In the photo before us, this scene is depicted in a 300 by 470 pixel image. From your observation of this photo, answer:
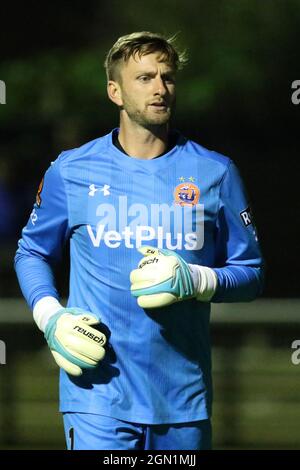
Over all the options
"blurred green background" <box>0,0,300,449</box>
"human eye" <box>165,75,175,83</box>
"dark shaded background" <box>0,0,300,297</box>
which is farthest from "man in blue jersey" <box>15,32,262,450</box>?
"dark shaded background" <box>0,0,300,297</box>

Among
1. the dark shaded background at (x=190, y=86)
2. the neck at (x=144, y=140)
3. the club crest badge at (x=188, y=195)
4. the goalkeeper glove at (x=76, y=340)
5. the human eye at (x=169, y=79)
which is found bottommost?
the goalkeeper glove at (x=76, y=340)

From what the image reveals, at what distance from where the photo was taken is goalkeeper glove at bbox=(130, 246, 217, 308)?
466 cm

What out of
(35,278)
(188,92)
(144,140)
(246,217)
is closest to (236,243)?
(246,217)

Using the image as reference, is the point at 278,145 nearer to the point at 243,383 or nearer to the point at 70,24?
the point at 70,24

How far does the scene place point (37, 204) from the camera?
5.09 m

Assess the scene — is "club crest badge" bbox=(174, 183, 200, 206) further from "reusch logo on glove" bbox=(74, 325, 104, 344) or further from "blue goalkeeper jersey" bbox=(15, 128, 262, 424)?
"reusch logo on glove" bbox=(74, 325, 104, 344)

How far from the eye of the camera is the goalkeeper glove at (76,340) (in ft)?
15.5

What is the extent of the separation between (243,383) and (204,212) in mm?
3195

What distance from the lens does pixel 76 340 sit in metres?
4.76

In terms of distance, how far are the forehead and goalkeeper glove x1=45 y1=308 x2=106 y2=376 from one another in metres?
0.88

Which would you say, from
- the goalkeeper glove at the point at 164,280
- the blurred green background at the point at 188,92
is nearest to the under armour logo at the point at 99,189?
the goalkeeper glove at the point at 164,280

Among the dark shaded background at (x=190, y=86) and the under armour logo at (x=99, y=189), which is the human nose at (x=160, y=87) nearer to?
the under armour logo at (x=99, y=189)
